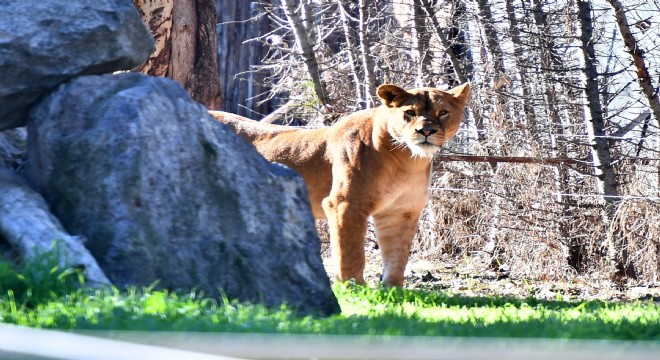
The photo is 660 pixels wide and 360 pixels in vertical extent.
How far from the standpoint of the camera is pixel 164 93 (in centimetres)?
622

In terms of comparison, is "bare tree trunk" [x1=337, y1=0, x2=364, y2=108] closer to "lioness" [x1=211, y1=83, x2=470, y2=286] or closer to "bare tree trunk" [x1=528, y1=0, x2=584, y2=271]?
"bare tree trunk" [x1=528, y1=0, x2=584, y2=271]

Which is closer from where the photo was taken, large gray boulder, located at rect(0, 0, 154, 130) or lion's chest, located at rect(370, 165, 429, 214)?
large gray boulder, located at rect(0, 0, 154, 130)

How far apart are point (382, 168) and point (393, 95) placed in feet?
2.16

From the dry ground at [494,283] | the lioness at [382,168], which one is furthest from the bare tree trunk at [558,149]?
the lioness at [382,168]

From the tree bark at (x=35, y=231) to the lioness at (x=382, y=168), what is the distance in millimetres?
3633

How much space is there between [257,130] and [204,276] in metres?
4.48

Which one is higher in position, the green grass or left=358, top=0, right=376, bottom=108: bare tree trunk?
left=358, top=0, right=376, bottom=108: bare tree trunk

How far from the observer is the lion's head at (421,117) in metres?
8.98

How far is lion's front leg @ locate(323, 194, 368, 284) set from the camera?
896 centimetres

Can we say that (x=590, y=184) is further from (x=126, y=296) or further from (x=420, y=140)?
(x=126, y=296)

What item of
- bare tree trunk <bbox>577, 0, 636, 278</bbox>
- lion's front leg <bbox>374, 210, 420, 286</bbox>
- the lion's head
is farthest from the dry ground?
the lion's head

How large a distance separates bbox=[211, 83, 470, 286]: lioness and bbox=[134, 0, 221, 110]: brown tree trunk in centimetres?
197

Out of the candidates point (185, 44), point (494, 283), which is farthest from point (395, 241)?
point (185, 44)

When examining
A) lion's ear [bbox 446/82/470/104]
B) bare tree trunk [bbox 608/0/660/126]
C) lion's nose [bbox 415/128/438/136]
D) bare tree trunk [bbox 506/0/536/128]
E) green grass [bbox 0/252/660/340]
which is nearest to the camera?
green grass [bbox 0/252/660/340]
